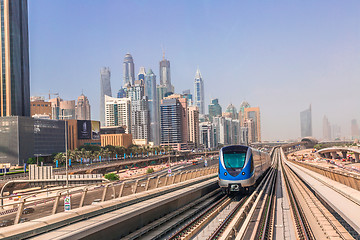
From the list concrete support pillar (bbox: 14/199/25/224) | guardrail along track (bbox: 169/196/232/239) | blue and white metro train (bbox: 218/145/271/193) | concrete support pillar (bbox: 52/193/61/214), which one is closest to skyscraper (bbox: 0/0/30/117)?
blue and white metro train (bbox: 218/145/271/193)

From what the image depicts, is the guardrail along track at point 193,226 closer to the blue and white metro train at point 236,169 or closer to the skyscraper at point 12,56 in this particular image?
the blue and white metro train at point 236,169

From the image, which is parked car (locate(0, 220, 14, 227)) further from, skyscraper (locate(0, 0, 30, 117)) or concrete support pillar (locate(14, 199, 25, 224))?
skyscraper (locate(0, 0, 30, 117))

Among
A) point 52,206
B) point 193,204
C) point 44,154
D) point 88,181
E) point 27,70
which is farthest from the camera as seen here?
A: point 27,70

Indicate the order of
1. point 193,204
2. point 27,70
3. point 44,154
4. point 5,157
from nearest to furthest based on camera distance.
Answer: point 193,204 → point 5,157 → point 44,154 → point 27,70

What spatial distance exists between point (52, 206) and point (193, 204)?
12.9 m

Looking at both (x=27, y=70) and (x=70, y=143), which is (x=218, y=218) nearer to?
(x=27, y=70)

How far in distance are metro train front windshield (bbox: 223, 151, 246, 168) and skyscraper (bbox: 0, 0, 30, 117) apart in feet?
413

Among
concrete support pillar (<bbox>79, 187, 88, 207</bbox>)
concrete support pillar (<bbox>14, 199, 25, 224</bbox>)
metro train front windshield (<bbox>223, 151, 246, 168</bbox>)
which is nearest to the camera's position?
concrete support pillar (<bbox>14, 199, 25, 224</bbox>)

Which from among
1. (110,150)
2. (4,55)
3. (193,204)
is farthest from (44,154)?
(193,204)

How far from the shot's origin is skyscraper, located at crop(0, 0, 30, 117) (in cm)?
13288

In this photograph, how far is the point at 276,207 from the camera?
25.2m

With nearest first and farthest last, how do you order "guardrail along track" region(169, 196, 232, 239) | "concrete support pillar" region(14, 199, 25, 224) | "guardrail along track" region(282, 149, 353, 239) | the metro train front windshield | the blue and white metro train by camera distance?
"concrete support pillar" region(14, 199, 25, 224)
"guardrail along track" region(169, 196, 232, 239)
"guardrail along track" region(282, 149, 353, 239)
the blue and white metro train
the metro train front windshield

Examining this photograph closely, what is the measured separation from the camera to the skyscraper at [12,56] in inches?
5231

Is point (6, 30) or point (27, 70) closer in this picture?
point (6, 30)
